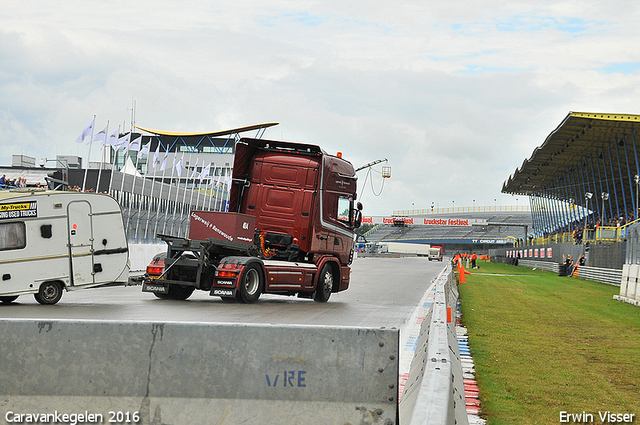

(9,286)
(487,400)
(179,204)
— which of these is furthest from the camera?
(179,204)

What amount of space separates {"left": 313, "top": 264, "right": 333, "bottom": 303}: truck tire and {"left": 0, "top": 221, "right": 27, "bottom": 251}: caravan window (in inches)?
257

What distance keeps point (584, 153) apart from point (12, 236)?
195 feet

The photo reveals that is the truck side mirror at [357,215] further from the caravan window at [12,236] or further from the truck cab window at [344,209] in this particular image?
the caravan window at [12,236]

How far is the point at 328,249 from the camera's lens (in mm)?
16656

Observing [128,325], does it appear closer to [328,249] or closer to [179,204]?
[328,249]

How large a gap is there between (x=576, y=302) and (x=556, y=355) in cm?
1152

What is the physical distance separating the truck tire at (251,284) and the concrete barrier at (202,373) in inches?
382

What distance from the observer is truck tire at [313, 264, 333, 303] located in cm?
1644

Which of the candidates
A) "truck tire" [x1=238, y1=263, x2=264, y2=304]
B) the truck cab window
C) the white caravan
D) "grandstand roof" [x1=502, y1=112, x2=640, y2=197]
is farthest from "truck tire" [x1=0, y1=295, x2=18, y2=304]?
"grandstand roof" [x1=502, y1=112, x2=640, y2=197]

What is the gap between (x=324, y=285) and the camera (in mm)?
16688

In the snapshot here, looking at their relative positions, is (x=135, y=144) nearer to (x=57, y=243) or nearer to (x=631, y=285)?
(x=57, y=243)

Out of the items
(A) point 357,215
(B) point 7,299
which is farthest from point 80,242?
(A) point 357,215

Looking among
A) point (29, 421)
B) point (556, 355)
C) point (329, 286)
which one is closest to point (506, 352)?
point (556, 355)

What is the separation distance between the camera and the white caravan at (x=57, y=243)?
12.8 meters
